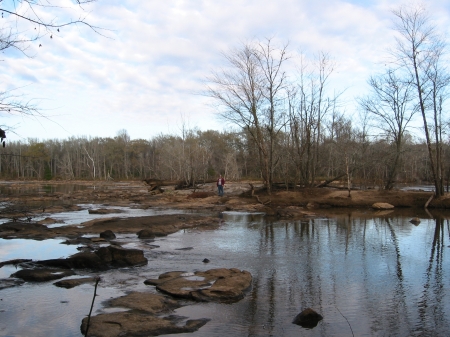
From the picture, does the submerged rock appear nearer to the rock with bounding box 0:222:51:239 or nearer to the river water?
the river water

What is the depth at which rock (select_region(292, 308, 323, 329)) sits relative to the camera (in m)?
6.45

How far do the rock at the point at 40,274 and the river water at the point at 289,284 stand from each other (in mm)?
349

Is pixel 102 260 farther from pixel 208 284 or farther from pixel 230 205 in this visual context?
pixel 230 205

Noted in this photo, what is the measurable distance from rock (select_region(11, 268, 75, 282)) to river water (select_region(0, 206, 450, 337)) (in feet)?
1.15

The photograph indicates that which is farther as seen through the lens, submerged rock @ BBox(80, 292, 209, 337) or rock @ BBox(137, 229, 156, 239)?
rock @ BBox(137, 229, 156, 239)

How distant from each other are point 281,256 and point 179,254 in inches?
124

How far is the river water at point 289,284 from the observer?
21.1ft

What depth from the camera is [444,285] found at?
28.6 feet

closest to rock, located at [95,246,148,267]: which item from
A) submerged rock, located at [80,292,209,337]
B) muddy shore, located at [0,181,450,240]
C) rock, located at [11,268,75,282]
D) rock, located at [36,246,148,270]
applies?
rock, located at [36,246,148,270]

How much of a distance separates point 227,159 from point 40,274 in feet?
225

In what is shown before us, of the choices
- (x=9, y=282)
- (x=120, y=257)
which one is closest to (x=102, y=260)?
(x=120, y=257)

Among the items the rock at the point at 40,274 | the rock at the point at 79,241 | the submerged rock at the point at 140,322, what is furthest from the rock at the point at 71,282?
the rock at the point at 79,241

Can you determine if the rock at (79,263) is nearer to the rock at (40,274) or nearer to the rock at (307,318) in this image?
the rock at (40,274)

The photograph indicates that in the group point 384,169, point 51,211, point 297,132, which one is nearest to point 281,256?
point 51,211
